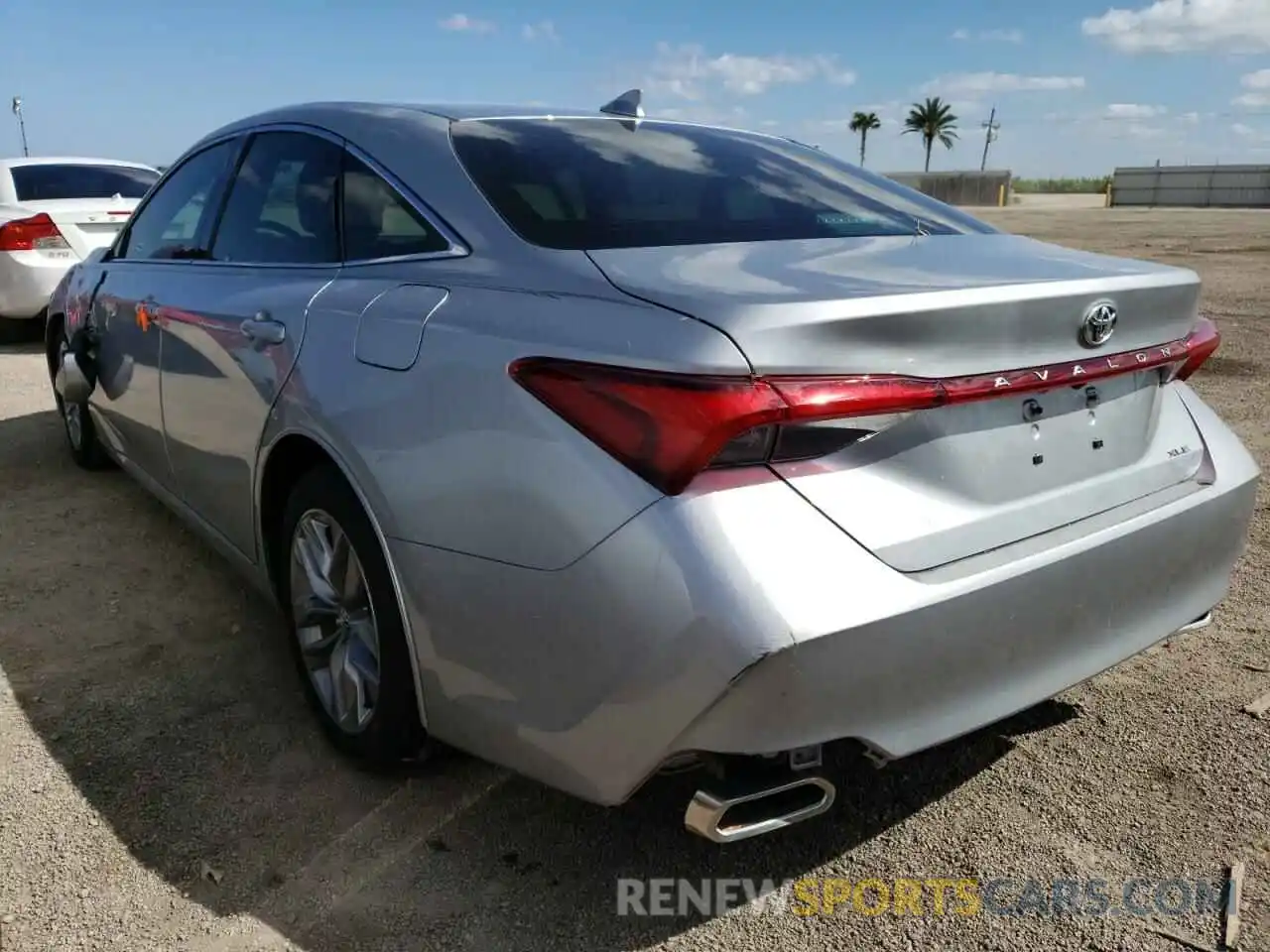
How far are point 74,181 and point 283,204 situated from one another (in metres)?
7.20

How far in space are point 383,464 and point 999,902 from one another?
4.85 ft

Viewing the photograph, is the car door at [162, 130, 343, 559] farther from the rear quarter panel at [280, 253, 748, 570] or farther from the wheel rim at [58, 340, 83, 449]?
the wheel rim at [58, 340, 83, 449]

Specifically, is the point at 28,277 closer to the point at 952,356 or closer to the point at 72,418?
the point at 72,418

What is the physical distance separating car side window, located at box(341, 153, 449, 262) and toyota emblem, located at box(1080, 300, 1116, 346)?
127cm

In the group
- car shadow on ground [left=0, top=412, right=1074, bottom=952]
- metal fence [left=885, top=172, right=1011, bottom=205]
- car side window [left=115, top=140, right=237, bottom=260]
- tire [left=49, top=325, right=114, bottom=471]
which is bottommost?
car shadow on ground [left=0, top=412, right=1074, bottom=952]

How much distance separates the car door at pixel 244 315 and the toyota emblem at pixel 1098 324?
1659 millimetres

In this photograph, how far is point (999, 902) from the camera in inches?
80.9

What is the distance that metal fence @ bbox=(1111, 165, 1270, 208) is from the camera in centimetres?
4925

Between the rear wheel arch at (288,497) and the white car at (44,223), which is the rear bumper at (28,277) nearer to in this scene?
the white car at (44,223)

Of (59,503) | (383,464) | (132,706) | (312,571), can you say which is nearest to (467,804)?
(312,571)

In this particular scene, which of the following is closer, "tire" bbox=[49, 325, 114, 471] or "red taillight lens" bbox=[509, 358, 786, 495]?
"red taillight lens" bbox=[509, 358, 786, 495]

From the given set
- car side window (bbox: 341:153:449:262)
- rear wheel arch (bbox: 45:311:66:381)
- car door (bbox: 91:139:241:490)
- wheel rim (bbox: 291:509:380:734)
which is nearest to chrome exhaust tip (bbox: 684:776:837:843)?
wheel rim (bbox: 291:509:380:734)

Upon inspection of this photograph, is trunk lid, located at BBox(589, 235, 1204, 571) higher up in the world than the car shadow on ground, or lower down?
higher up

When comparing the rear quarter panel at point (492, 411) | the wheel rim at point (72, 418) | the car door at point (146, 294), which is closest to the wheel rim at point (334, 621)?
the rear quarter panel at point (492, 411)
